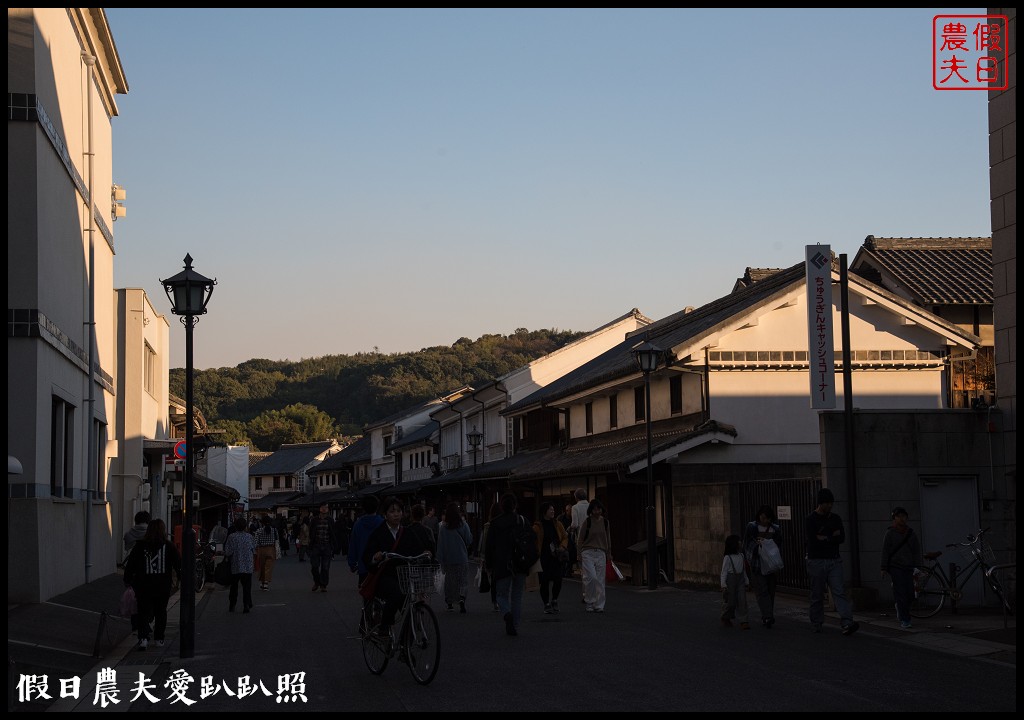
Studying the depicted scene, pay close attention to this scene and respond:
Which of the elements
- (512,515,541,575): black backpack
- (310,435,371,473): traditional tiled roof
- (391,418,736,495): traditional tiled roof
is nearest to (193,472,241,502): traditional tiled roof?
(391,418,736,495): traditional tiled roof

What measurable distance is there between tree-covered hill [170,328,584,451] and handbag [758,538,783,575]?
108m

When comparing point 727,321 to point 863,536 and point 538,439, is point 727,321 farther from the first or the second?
point 538,439

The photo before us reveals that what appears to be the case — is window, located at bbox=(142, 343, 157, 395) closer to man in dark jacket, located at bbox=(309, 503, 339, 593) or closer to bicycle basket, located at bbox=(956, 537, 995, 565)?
man in dark jacket, located at bbox=(309, 503, 339, 593)

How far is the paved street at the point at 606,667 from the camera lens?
30.6 feet

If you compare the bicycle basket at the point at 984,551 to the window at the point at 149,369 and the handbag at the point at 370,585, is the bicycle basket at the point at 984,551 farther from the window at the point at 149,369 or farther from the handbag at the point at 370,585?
the window at the point at 149,369

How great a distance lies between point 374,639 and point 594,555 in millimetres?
7207

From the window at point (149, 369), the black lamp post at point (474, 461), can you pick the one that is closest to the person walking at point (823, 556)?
the window at point (149, 369)

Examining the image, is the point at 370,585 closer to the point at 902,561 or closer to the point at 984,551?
the point at 902,561

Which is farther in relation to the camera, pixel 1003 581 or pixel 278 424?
pixel 278 424

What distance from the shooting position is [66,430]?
2081 cm

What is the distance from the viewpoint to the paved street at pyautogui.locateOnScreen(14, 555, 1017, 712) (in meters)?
9.33

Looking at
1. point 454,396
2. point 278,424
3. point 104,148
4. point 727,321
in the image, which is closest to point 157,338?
point 104,148

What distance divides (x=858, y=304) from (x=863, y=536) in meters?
10.6

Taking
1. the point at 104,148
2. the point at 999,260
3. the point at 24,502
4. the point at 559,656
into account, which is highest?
the point at 104,148
